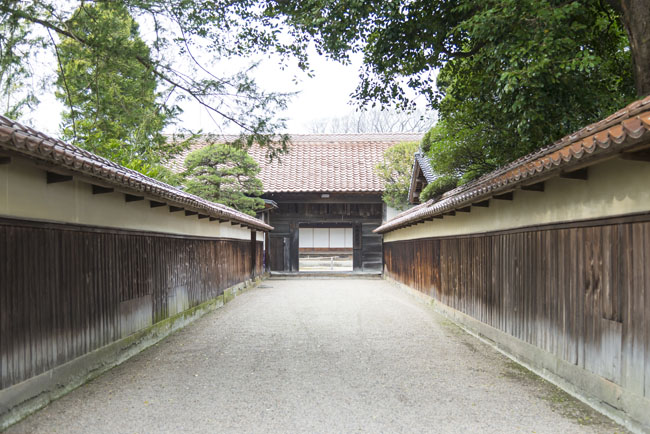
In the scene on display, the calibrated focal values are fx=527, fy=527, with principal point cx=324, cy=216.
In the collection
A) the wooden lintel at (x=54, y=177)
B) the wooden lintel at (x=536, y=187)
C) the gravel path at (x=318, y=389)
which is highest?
the wooden lintel at (x=54, y=177)

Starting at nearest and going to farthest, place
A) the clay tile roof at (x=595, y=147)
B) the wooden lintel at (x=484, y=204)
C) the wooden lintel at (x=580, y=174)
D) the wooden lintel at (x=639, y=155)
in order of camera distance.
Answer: the clay tile roof at (x=595, y=147), the wooden lintel at (x=639, y=155), the wooden lintel at (x=580, y=174), the wooden lintel at (x=484, y=204)

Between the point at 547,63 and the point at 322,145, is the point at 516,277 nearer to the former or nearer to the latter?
the point at 547,63

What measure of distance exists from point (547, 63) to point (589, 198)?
82.3 inches

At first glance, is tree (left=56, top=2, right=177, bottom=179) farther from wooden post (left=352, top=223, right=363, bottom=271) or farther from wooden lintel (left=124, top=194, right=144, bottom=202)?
wooden post (left=352, top=223, right=363, bottom=271)

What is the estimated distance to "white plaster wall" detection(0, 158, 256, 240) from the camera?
5.04 metres

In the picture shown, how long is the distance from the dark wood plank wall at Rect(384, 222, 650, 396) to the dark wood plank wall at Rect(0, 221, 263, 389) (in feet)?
18.5

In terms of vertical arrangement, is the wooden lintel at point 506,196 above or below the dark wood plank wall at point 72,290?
above

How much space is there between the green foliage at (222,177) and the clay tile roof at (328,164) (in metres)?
2.58

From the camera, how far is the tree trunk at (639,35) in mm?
6965

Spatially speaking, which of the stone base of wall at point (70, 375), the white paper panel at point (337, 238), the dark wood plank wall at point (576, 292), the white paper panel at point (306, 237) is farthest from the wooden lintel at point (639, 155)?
the white paper panel at point (306, 237)

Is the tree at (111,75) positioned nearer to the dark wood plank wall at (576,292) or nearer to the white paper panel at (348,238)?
the dark wood plank wall at (576,292)

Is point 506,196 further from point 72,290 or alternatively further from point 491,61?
point 72,290

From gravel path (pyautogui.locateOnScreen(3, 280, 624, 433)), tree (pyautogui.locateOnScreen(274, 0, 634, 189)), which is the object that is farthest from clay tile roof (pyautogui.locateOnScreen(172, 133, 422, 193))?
gravel path (pyautogui.locateOnScreen(3, 280, 624, 433))

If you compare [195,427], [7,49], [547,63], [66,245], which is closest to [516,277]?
[547,63]
